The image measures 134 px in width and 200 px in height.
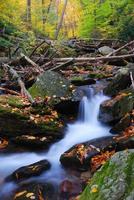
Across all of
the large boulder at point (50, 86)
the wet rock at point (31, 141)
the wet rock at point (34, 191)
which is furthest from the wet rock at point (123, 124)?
the wet rock at point (34, 191)

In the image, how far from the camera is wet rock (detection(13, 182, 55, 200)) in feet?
18.2

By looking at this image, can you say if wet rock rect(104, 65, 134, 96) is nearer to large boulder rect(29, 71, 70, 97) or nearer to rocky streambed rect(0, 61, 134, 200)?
rocky streambed rect(0, 61, 134, 200)

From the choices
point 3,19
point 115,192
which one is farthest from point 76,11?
point 115,192

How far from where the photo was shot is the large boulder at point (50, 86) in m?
9.13

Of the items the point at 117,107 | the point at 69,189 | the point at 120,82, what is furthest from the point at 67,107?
the point at 69,189

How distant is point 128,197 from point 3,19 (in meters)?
14.0

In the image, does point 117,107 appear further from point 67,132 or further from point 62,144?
point 62,144

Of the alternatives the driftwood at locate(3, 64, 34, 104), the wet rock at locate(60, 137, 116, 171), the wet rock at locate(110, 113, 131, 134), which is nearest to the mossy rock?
the wet rock at locate(60, 137, 116, 171)

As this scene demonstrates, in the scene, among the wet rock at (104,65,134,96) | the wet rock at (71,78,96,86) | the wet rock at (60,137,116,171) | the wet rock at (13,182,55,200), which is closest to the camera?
the wet rock at (13,182,55,200)

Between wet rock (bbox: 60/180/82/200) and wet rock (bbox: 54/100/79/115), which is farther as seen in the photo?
wet rock (bbox: 54/100/79/115)

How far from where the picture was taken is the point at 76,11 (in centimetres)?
4306

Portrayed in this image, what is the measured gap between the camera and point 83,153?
6.81 meters

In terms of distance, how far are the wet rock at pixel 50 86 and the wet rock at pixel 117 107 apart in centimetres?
125

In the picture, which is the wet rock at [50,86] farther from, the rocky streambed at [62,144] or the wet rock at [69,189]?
the wet rock at [69,189]
